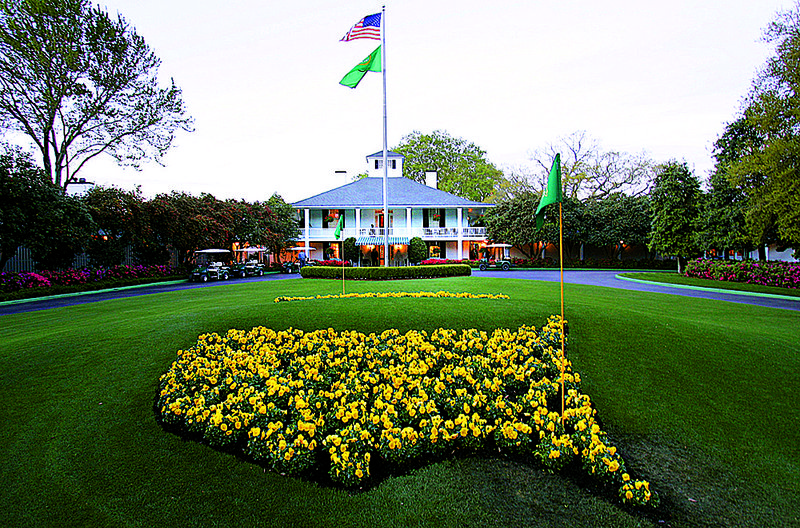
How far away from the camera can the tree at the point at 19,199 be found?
18.1m

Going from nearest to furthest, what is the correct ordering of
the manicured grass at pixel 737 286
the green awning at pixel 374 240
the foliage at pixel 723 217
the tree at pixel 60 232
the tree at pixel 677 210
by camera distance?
the manicured grass at pixel 737 286 < the tree at pixel 60 232 < the foliage at pixel 723 217 < the tree at pixel 677 210 < the green awning at pixel 374 240

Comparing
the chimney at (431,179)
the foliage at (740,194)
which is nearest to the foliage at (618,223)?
the foliage at (740,194)

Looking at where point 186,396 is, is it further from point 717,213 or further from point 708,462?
point 717,213

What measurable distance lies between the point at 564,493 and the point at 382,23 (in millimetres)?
18058

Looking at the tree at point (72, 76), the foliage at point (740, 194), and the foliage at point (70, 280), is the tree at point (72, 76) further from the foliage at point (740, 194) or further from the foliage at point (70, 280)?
the foliage at point (740, 194)

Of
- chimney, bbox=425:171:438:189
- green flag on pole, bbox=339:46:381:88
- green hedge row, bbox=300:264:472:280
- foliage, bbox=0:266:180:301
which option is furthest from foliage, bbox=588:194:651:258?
foliage, bbox=0:266:180:301

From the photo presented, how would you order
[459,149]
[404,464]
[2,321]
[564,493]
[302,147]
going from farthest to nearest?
[459,149] → [302,147] → [2,321] → [404,464] → [564,493]

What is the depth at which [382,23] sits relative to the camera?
17.2 metres

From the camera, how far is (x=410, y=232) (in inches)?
1511

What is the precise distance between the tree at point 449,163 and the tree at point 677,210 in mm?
27753

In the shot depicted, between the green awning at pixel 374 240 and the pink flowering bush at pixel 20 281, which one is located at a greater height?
the green awning at pixel 374 240

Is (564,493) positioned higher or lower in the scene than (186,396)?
lower

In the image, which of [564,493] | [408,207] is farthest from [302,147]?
[564,493]

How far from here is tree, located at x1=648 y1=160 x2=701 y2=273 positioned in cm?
2528
